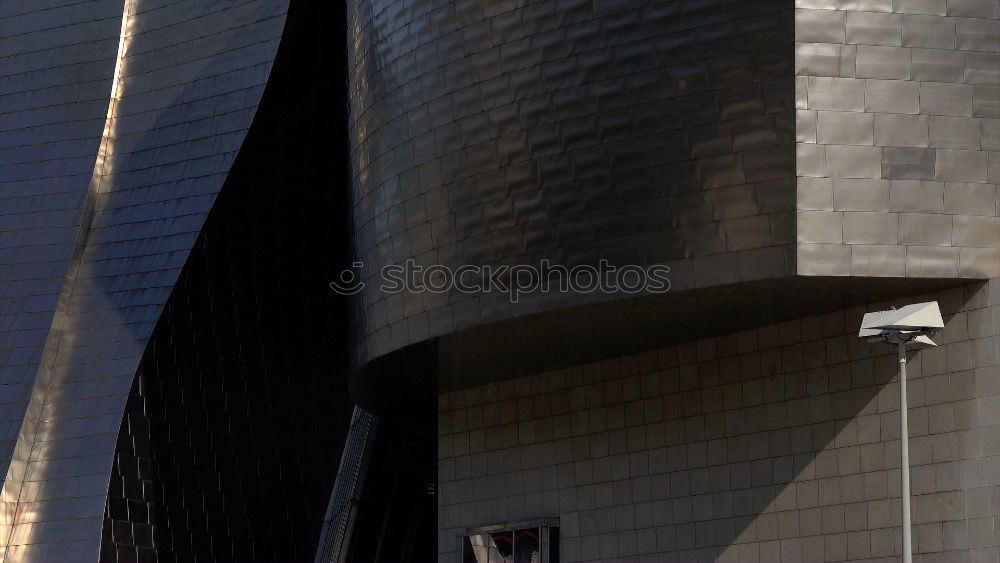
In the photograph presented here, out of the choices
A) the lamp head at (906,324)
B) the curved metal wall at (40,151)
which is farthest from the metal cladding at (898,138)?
the curved metal wall at (40,151)

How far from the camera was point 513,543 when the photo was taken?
23078 millimetres

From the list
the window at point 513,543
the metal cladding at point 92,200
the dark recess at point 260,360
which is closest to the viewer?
the window at point 513,543

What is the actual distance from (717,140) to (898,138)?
2.25 m

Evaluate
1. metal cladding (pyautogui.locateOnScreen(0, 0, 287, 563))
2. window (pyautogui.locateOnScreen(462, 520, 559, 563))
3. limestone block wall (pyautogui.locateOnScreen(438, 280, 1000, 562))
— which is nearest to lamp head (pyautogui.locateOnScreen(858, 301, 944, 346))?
limestone block wall (pyautogui.locateOnScreen(438, 280, 1000, 562))

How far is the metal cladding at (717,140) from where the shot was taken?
698 inches

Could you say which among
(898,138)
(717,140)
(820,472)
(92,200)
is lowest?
(820,472)

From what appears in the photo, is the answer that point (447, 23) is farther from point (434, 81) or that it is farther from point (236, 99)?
point (236, 99)

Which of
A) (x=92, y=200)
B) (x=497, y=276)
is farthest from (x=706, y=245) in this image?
(x=92, y=200)

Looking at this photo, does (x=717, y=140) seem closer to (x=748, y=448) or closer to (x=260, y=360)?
(x=748, y=448)

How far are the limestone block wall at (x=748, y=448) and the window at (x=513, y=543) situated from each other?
0.18 meters

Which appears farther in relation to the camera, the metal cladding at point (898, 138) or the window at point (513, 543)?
the window at point (513, 543)

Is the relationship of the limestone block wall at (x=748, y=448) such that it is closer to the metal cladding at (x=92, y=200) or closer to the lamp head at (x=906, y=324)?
the lamp head at (x=906, y=324)

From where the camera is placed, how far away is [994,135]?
17.9 m

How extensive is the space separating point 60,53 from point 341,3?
19.5 ft
